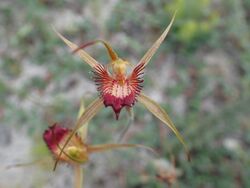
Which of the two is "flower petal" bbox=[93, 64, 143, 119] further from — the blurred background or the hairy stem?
the blurred background

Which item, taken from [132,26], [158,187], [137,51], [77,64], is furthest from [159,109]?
[132,26]

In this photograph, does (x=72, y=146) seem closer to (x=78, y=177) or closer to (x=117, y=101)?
(x=78, y=177)

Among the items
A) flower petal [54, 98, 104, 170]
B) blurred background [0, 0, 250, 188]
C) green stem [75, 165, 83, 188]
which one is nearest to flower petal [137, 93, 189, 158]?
flower petal [54, 98, 104, 170]

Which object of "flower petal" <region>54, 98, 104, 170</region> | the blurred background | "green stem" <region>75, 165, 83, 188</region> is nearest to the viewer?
"flower petal" <region>54, 98, 104, 170</region>

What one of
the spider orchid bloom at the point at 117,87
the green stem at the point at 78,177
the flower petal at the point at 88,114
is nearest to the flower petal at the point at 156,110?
the spider orchid bloom at the point at 117,87

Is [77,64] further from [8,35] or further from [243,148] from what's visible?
[243,148]

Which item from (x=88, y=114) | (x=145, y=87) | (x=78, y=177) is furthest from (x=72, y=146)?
(x=145, y=87)
